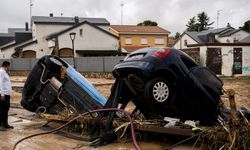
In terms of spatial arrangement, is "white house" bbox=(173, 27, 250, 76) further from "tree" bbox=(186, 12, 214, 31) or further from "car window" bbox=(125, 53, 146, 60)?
"tree" bbox=(186, 12, 214, 31)

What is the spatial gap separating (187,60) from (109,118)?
1.94m

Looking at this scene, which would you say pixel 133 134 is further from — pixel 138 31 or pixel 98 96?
pixel 138 31

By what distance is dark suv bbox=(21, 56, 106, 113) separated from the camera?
29.8ft

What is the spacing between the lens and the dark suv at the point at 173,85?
275 inches

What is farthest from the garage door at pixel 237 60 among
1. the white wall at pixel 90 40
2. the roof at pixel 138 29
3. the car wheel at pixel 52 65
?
the roof at pixel 138 29

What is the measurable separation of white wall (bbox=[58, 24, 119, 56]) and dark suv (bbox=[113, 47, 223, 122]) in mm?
41758

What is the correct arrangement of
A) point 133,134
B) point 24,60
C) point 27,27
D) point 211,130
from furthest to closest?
point 27,27 < point 24,60 < point 133,134 < point 211,130

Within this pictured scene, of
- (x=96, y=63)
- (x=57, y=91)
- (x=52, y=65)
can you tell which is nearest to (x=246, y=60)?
(x=96, y=63)

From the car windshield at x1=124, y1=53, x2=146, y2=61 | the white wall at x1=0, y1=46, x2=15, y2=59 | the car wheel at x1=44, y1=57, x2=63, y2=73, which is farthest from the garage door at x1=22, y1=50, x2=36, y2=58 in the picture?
the car windshield at x1=124, y1=53, x2=146, y2=61

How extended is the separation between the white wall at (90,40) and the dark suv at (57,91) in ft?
128

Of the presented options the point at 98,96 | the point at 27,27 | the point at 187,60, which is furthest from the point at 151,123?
the point at 27,27

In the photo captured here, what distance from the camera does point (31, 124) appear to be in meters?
10.2

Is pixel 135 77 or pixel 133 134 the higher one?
pixel 135 77

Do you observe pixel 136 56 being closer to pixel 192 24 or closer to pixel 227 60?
pixel 227 60
